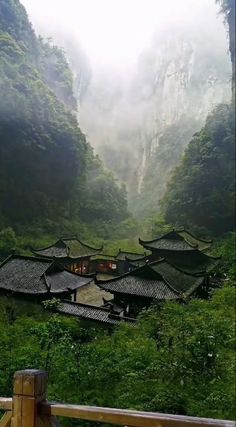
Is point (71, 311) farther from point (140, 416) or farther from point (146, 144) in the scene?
point (146, 144)

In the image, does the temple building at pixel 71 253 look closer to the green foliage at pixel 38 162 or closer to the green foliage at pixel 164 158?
the green foliage at pixel 38 162

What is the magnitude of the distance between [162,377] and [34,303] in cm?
897

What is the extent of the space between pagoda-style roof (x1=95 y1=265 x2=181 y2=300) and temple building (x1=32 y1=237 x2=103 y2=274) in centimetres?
1086

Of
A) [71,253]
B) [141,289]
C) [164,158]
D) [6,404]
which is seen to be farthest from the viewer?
[164,158]

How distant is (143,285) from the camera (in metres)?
16.4

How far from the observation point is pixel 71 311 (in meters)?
15.2

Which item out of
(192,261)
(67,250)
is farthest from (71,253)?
(192,261)

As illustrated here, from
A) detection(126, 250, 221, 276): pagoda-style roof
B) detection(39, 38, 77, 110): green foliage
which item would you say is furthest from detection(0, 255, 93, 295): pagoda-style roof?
detection(39, 38, 77, 110): green foliage

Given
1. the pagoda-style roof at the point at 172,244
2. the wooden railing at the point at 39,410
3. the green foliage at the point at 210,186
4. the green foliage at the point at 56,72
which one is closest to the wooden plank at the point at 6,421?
the wooden railing at the point at 39,410

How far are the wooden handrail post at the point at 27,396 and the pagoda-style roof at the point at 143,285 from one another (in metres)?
13.6

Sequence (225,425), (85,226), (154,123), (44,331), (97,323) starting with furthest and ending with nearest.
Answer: (154,123), (85,226), (97,323), (44,331), (225,425)

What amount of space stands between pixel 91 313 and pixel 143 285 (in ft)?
8.53

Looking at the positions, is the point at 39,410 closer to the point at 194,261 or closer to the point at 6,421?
the point at 6,421

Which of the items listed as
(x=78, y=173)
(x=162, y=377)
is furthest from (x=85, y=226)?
(x=162, y=377)
